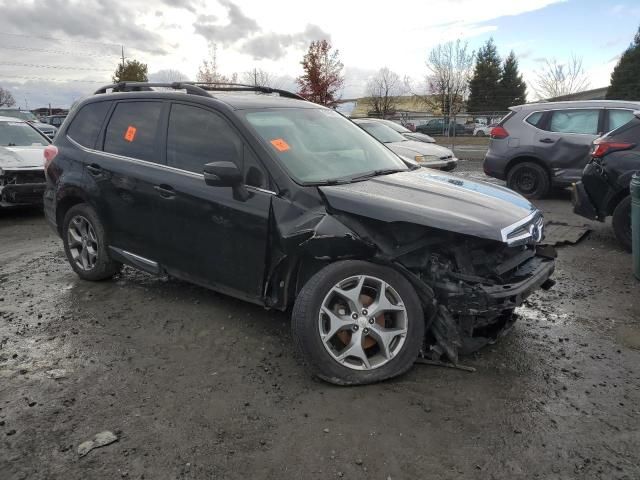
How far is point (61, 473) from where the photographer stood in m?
2.54

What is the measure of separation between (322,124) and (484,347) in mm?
2204

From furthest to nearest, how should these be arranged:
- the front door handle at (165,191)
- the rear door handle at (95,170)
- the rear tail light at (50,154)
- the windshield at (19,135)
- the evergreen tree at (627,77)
→ 1. the evergreen tree at (627,77)
2. the windshield at (19,135)
3. the rear tail light at (50,154)
4. the rear door handle at (95,170)
5. the front door handle at (165,191)

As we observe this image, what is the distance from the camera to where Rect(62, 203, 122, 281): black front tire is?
495 centimetres

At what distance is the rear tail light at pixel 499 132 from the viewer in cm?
1002

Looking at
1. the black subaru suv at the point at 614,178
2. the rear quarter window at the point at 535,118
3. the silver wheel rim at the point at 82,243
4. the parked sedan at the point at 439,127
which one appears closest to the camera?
the silver wheel rim at the point at 82,243

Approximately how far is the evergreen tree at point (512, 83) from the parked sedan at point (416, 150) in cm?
4493

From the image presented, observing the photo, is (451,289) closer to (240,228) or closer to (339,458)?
(339,458)

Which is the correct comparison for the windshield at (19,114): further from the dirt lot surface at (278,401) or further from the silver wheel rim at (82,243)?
the dirt lot surface at (278,401)

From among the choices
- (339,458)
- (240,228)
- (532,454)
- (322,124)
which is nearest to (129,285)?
(240,228)

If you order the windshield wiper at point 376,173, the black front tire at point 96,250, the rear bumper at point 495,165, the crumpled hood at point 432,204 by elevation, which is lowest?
the black front tire at point 96,250

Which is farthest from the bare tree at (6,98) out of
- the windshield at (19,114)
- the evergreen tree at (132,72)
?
the windshield at (19,114)

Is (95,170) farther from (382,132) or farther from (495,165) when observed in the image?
(382,132)

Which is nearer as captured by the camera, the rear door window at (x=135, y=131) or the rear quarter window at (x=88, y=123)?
Answer: the rear door window at (x=135, y=131)

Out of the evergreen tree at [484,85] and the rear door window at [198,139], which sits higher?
the evergreen tree at [484,85]
